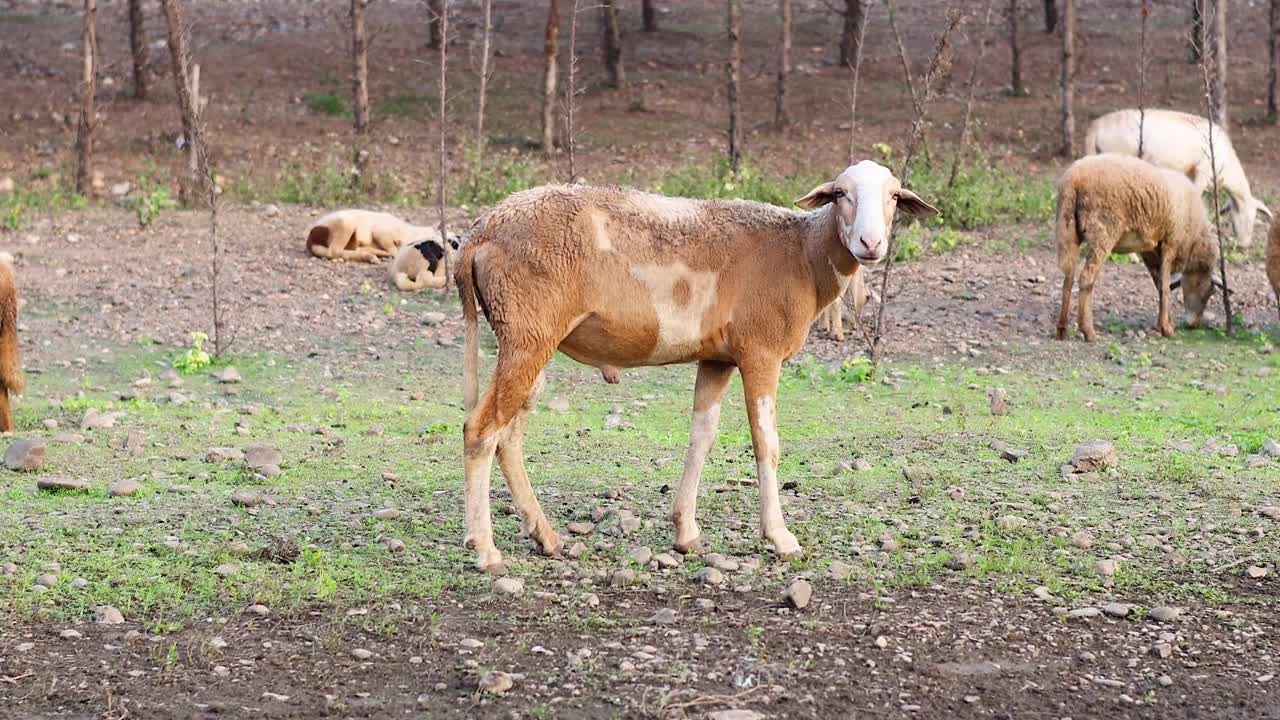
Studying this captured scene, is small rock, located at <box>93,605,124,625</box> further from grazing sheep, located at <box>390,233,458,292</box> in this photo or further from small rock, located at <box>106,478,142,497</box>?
grazing sheep, located at <box>390,233,458,292</box>

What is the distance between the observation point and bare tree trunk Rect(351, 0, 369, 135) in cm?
1962

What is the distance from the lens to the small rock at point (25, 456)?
8.17 metres

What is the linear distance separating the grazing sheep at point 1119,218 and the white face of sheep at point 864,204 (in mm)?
6807

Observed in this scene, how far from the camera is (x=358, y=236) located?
15289 millimetres

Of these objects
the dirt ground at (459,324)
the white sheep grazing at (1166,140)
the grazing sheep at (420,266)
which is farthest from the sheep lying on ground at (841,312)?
the white sheep grazing at (1166,140)

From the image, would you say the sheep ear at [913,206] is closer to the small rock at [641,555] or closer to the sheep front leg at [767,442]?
the sheep front leg at [767,442]

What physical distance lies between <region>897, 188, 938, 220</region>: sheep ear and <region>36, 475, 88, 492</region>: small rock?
443cm

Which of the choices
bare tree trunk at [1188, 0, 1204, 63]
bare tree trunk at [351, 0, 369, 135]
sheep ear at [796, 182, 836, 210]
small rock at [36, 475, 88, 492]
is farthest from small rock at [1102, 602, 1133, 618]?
bare tree trunk at [351, 0, 369, 135]

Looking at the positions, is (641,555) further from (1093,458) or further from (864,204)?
(1093,458)

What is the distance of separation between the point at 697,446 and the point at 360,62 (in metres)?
15.0

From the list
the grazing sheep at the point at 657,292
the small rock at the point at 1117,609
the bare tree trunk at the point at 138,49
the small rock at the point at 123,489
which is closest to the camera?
the small rock at the point at 1117,609

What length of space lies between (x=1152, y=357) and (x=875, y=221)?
7038 mm

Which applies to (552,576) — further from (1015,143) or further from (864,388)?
(1015,143)

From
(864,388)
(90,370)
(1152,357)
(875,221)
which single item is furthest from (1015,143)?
(875,221)
